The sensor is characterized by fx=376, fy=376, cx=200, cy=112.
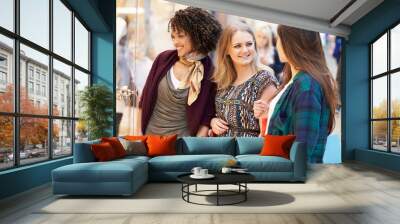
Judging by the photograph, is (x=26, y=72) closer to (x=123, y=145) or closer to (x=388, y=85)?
(x=123, y=145)

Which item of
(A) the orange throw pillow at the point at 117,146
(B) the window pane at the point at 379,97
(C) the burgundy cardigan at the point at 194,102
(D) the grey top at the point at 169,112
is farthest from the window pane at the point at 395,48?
(A) the orange throw pillow at the point at 117,146

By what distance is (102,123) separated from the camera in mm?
7992

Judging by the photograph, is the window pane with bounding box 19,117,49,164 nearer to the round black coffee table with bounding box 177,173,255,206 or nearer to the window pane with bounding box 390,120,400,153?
the round black coffee table with bounding box 177,173,255,206

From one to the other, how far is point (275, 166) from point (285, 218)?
2.21 m

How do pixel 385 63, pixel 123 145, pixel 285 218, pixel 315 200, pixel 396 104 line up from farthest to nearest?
pixel 385 63, pixel 396 104, pixel 123 145, pixel 315 200, pixel 285 218

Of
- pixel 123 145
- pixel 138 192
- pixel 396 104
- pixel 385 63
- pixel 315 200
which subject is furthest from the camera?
pixel 385 63

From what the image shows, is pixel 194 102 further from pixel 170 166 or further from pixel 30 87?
pixel 30 87

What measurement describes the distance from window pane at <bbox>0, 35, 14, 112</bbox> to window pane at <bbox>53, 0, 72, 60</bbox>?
4.98 ft

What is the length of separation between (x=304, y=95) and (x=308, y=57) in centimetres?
92

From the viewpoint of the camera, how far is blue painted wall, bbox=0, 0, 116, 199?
17.5 feet

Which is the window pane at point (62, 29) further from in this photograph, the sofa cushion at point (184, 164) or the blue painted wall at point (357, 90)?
the blue painted wall at point (357, 90)

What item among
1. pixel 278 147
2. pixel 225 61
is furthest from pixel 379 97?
pixel 278 147

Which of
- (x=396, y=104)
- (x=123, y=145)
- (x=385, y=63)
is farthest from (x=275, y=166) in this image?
(x=385, y=63)

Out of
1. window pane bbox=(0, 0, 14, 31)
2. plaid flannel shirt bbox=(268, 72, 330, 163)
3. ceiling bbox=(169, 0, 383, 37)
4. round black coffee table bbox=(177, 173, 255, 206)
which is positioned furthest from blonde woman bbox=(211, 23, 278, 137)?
window pane bbox=(0, 0, 14, 31)
